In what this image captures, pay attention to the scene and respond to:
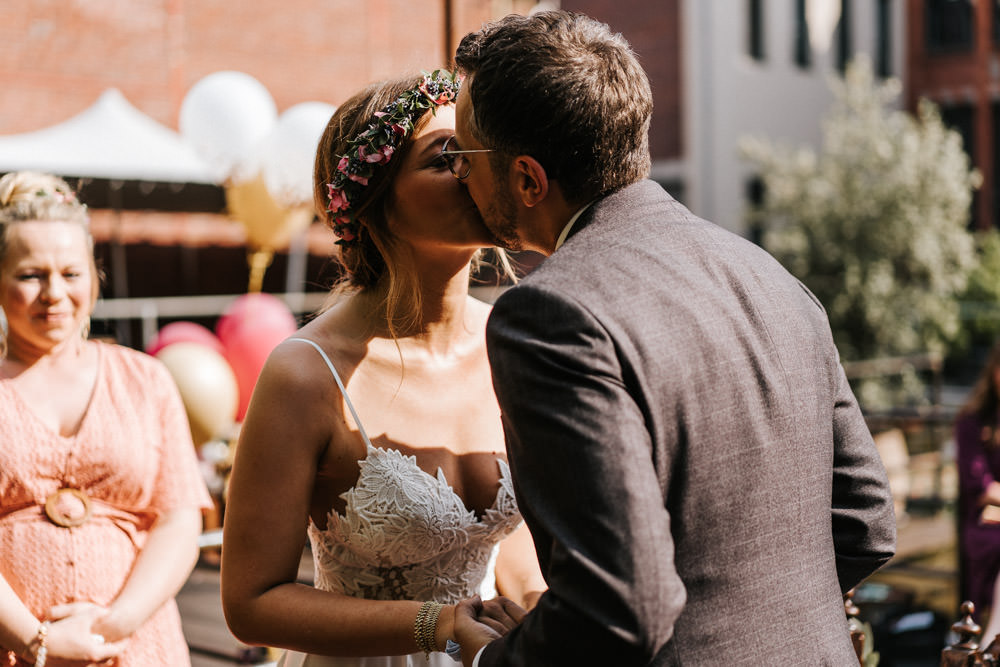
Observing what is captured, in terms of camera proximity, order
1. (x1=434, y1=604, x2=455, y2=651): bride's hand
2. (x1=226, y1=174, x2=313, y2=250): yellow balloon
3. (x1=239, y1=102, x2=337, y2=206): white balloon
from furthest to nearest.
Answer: (x1=226, y1=174, x2=313, y2=250): yellow balloon, (x1=239, y1=102, x2=337, y2=206): white balloon, (x1=434, y1=604, x2=455, y2=651): bride's hand

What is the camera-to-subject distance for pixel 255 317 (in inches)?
308

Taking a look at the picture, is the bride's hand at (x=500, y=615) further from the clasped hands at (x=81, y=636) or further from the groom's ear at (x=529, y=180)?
the clasped hands at (x=81, y=636)

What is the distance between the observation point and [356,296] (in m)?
2.27

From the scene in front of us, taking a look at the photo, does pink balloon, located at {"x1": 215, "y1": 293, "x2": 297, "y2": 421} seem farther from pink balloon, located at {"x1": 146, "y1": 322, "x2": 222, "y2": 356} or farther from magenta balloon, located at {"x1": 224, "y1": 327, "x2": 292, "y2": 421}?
pink balloon, located at {"x1": 146, "y1": 322, "x2": 222, "y2": 356}

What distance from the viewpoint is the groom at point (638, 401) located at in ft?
4.38

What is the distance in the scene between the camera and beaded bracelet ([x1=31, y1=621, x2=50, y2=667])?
233 centimetres

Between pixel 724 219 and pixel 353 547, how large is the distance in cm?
1689

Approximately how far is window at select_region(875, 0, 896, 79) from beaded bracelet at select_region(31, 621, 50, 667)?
78.0ft

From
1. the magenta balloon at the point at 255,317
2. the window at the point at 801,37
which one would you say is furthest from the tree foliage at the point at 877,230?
the magenta balloon at the point at 255,317

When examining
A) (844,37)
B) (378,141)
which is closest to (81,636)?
(378,141)

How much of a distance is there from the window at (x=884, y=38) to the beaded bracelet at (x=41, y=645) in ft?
78.0

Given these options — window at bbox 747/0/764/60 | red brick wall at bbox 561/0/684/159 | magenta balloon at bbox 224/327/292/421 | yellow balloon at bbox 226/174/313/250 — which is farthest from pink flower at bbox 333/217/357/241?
window at bbox 747/0/764/60

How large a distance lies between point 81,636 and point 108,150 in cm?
812

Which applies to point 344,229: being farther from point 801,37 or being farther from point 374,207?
point 801,37
